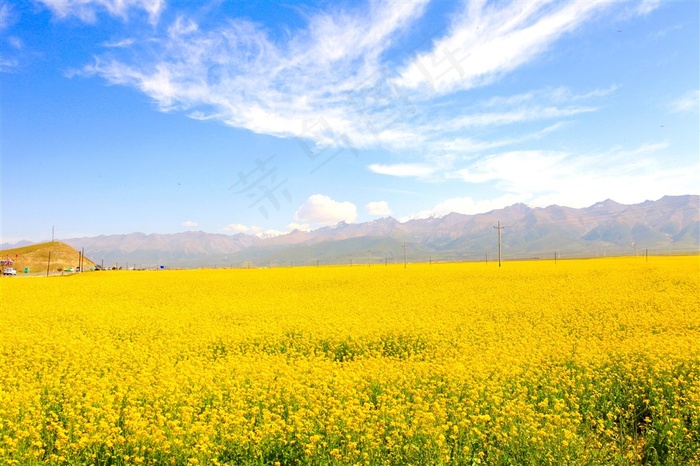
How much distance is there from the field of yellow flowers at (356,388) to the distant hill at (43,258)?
125 m

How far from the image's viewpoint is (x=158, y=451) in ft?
21.0

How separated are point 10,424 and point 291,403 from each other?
432 centimetres

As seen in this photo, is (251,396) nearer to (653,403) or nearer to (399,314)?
(653,403)

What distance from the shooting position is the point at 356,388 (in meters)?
8.86

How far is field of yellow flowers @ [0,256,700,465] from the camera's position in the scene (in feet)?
21.0

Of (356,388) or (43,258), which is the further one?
(43,258)

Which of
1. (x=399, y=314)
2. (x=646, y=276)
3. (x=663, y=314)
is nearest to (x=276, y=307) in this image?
(x=399, y=314)

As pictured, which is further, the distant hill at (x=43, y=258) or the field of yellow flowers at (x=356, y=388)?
the distant hill at (x=43, y=258)

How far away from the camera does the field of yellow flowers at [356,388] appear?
21.0 feet

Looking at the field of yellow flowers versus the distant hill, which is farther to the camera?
the distant hill

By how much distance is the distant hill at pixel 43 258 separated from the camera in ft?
400

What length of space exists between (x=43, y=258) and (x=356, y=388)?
148189 millimetres

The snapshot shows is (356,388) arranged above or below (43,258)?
below

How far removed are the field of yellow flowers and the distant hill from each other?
410 ft
